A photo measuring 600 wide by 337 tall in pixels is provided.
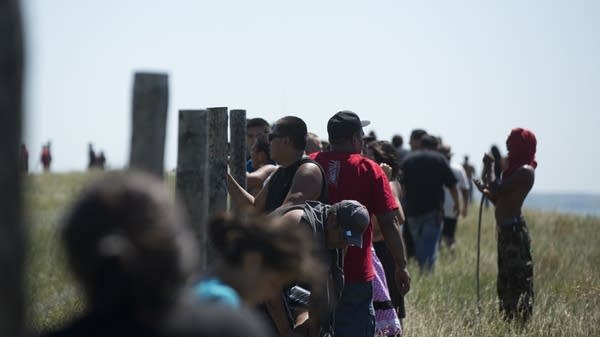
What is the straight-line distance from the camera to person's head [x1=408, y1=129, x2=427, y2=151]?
43.0 feet

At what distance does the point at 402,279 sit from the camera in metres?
7.24

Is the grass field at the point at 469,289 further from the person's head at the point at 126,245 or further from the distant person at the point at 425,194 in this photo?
the distant person at the point at 425,194

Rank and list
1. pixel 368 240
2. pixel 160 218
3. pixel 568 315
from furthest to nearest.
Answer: pixel 568 315
pixel 368 240
pixel 160 218

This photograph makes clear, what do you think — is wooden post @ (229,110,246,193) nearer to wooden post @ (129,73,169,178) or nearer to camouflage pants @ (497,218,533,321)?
wooden post @ (129,73,169,178)

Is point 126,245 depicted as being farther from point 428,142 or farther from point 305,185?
point 428,142

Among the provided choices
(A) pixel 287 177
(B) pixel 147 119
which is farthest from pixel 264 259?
(A) pixel 287 177

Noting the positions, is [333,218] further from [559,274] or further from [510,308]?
[559,274]

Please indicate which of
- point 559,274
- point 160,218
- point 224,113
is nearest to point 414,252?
point 559,274

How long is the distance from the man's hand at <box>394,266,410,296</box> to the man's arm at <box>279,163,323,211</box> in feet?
3.50

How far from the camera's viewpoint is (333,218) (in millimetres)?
6176

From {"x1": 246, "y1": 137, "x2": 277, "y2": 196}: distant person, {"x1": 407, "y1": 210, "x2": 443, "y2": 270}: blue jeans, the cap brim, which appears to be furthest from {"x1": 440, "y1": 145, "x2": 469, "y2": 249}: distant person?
the cap brim

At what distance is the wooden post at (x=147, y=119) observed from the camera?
3.83 m

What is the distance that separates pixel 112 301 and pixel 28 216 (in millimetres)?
324

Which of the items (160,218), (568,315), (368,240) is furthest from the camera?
(568,315)
